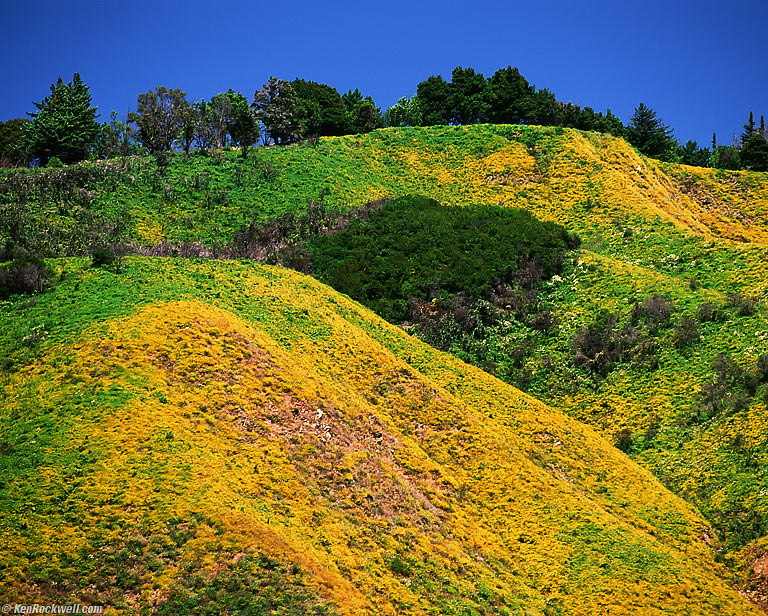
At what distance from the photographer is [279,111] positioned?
83438 millimetres

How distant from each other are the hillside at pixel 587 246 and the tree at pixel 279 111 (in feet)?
21.0

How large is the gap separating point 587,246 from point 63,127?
53100mm

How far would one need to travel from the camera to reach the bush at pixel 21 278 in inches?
1356

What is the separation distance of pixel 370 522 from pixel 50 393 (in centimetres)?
1327

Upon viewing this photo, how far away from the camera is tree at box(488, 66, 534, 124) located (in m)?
88.1

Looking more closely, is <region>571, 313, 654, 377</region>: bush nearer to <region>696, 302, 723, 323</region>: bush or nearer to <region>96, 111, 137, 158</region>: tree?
<region>696, 302, 723, 323</region>: bush

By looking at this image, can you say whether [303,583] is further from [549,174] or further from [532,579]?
Result: [549,174]

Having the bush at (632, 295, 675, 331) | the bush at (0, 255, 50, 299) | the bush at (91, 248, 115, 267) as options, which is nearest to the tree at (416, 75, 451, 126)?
the bush at (632, 295, 675, 331)

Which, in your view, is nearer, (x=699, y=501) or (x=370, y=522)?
(x=370, y=522)

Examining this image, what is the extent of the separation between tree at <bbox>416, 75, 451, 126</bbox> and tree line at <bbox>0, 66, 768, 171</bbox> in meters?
0.13

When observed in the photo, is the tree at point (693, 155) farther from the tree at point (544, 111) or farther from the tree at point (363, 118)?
the tree at point (363, 118)

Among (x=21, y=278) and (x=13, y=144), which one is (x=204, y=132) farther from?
(x=21, y=278)

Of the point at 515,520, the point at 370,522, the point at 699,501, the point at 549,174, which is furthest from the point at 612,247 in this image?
the point at 370,522

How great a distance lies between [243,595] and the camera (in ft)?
68.2
